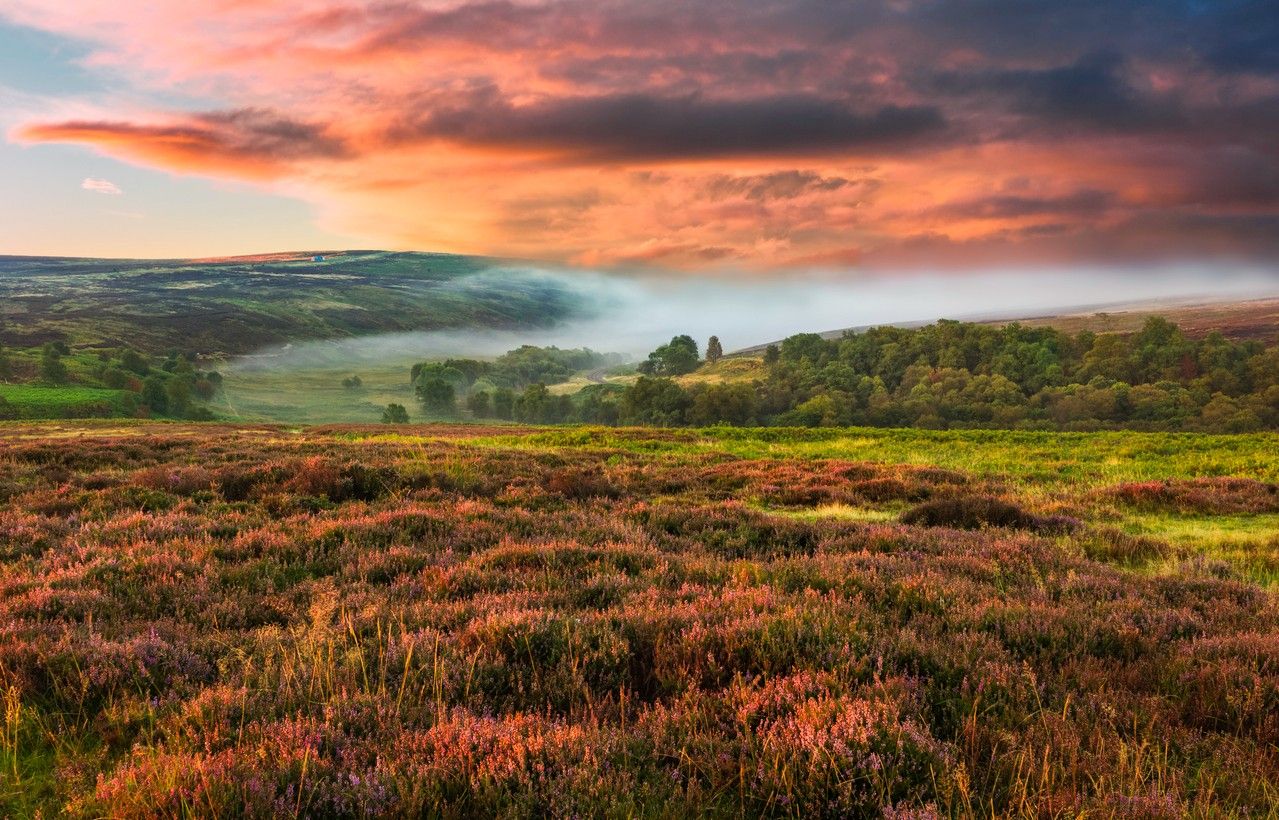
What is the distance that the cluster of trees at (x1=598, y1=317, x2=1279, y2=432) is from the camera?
93000mm

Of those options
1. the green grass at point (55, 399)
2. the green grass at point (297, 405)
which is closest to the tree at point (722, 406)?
the green grass at point (297, 405)

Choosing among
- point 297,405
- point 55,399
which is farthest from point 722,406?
point 297,405

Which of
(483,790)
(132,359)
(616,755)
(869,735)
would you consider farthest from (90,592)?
(132,359)

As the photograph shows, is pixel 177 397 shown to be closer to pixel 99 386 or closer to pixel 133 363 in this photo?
pixel 99 386

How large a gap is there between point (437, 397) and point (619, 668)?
532 feet

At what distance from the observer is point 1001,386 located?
104m

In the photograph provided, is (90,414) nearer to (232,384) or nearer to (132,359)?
(132,359)

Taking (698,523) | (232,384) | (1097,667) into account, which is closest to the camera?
(1097,667)

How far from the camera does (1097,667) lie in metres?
4.65

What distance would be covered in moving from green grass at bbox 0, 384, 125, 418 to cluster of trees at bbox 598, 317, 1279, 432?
3602 inches

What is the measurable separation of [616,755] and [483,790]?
2.23 ft

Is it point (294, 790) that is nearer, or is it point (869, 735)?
point (294, 790)

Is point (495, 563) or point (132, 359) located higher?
point (132, 359)

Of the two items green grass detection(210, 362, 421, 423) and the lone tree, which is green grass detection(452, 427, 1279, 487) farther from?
green grass detection(210, 362, 421, 423)
